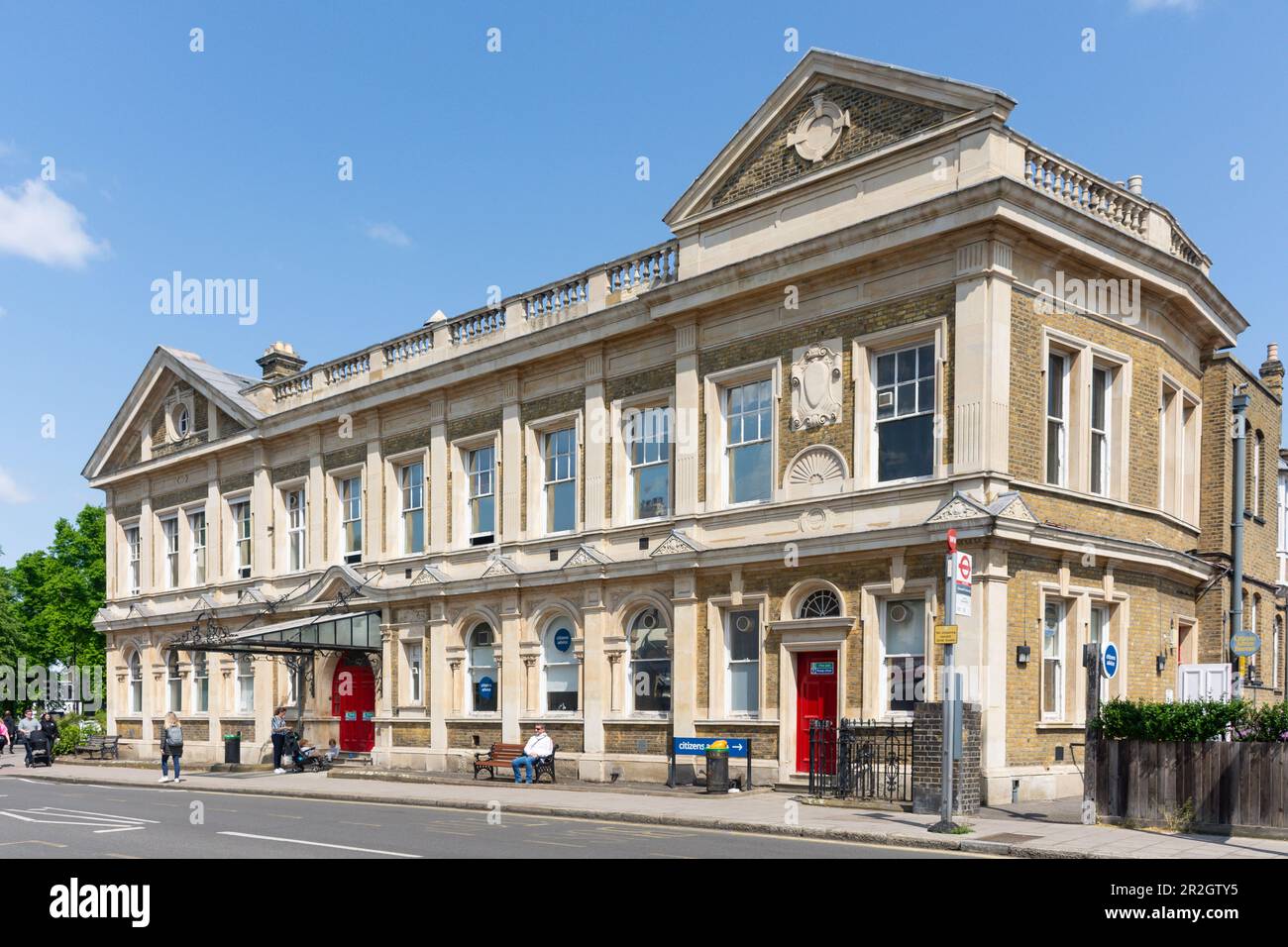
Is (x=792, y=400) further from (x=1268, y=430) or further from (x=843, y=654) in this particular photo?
(x=1268, y=430)

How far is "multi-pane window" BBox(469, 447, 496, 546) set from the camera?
96.6 ft

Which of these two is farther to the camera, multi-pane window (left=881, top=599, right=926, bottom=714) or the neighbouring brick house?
multi-pane window (left=881, top=599, right=926, bottom=714)

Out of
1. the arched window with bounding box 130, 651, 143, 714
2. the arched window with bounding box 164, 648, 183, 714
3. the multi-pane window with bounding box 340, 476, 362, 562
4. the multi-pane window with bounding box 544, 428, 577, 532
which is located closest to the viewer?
the multi-pane window with bounding box 544, 428, 577, 532

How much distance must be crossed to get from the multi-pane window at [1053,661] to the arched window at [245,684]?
23.9 m

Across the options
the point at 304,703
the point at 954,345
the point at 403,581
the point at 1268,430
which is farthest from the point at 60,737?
the point at 1268,430

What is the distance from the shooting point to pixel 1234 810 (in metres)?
15.2

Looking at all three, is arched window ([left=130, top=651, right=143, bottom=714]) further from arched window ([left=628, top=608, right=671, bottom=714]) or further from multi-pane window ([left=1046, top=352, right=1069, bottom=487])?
multi-pane window ([left=1046, top=352, right=1069, bottom=487])

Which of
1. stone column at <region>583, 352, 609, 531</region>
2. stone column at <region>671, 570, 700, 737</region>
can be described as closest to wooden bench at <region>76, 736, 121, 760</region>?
stone column at <region>583, 352, 609, 531</region>

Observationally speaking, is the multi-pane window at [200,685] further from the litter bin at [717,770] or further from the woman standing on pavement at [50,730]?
the litter bin at [717,770]

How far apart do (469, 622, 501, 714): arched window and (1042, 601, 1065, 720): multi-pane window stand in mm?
12740

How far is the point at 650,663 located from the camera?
2533 centimetres

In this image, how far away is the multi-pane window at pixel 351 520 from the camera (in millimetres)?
33409

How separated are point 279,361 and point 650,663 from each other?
20611mm

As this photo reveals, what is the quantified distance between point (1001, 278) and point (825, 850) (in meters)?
9.79
